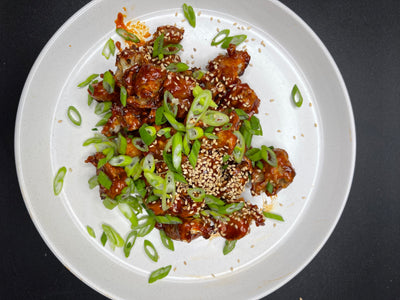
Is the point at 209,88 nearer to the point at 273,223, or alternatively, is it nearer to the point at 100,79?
the point at 100,79

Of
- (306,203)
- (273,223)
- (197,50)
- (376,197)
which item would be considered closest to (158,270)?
(273,223)

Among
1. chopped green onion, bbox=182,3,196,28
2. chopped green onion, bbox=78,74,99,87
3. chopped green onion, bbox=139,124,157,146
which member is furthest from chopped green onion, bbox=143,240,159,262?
chopped green onion, bbox=182,3,196,28

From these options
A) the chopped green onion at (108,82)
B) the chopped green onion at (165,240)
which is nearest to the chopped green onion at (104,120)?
the chopped green onion at (108,82)

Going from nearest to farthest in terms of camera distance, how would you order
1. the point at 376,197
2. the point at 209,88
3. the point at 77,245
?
the point at 209,88 → the point at 77,245 → the point at 376,197

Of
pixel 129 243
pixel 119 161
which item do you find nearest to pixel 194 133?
pixel 119 161

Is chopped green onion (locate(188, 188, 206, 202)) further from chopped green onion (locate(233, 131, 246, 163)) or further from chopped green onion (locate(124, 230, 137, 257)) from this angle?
chopped green onion (locate(124, 230, 137, 257))

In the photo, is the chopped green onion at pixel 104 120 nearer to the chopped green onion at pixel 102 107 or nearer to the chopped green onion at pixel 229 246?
the chopped green onion at pixel 102 107

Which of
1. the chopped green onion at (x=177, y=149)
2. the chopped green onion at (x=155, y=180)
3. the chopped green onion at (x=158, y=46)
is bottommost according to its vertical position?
the chopped green onion at (x=155, y=180)
